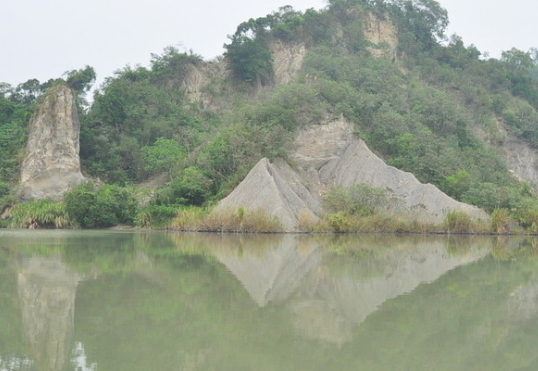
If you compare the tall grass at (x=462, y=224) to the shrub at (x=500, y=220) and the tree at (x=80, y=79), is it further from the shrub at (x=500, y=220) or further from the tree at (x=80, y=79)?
the tree at (x=80, y=79)

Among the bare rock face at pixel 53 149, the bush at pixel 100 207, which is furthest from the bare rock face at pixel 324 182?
the bare rock face at pixel 53 149

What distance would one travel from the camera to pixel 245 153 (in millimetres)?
37062

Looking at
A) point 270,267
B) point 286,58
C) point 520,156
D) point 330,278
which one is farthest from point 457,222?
point 286,58

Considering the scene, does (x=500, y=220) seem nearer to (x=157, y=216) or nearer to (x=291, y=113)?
(x=291, y=113)

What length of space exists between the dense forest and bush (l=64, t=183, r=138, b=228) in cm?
8

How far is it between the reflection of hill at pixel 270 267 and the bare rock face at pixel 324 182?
32.4 feet

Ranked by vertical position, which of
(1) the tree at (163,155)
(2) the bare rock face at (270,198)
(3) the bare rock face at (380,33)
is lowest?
(2) the bare rock face at (270,198)

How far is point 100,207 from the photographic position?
1432 inches

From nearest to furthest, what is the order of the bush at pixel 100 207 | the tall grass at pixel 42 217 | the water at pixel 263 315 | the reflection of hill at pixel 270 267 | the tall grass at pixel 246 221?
the water at pixel 263 315 → the reflection of hill at pixel 270 267 → the tall grass at pixel 246 221 → the bush at pixel 100 207 → the tall grass at pixel 42 217

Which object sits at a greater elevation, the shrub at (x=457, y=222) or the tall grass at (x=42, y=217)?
the shrub at (x=457, y=222)

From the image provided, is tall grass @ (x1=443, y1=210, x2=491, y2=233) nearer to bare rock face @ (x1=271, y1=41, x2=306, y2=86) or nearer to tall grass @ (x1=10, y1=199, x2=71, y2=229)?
tall grass @ (x1=10, y1=199, x2=71, y2=229)

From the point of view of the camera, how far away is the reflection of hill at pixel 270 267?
444 inches

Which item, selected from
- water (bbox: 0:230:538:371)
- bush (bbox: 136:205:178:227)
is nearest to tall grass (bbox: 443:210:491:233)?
bush (bbox: 136:205:178:227)

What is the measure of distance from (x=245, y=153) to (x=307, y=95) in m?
6.82
